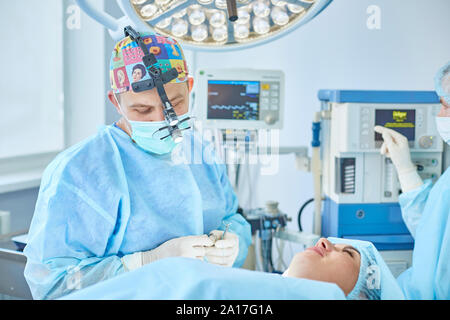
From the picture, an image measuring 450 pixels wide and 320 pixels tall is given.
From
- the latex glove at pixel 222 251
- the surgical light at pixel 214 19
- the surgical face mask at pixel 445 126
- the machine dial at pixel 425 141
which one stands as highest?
the surgical light at pixel 214 19

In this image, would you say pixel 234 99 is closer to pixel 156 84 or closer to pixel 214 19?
pixel 214 19

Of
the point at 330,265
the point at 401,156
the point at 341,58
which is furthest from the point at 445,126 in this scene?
the point at 341,58

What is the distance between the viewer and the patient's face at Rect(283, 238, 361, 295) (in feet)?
3.66

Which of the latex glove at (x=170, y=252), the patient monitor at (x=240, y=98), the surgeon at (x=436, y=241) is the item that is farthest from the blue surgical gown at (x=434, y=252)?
the patient monitor at (x=240, y=98)

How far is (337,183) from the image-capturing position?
1900 mm

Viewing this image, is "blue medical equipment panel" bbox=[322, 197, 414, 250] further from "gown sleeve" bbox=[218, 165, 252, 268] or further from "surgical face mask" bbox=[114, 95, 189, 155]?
"surgical face mask" bbox=[114, 95, 189, 155]

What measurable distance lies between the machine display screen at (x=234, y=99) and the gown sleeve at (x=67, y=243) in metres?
1.06

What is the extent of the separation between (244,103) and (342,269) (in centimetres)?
113

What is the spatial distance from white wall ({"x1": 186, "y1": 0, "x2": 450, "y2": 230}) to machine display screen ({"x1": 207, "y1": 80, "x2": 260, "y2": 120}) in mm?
629

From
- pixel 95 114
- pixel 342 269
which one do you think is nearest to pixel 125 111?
pixel 342 269

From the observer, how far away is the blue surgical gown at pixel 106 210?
1073 millimetres

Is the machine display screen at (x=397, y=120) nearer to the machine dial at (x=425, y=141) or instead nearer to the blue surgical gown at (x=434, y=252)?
the machine dial at (x=425, y=141)

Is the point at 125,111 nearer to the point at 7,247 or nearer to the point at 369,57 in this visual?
the point at 7,247

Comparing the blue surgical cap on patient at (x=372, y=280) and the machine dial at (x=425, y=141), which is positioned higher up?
the machine dial at (x=425, y=141)
